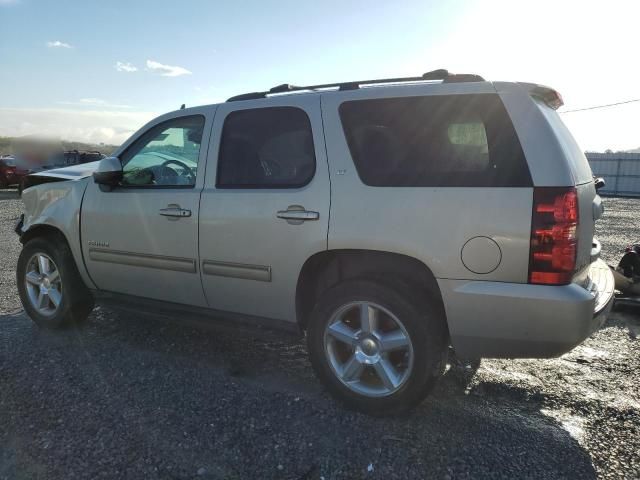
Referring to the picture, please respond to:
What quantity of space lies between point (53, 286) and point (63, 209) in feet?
2.44

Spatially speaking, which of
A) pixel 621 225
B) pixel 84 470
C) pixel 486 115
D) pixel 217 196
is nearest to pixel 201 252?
pixel 217 196

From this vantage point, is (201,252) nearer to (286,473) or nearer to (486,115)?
(286,473)

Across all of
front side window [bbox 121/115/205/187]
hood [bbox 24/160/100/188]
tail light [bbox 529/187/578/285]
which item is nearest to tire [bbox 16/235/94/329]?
hood [bbox 24/160/100/188]

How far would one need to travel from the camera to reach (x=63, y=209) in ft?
13.9

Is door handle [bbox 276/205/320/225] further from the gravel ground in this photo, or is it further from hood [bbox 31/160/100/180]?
hood [bbox 31/160/100/180]

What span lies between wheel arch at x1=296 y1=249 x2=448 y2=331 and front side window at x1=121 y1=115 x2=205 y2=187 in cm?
117

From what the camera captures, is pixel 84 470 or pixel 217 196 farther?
pixel 217 196

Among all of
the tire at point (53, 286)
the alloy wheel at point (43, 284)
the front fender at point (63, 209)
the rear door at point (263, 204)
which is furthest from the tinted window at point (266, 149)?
the alloy wheel at point (43, 284)

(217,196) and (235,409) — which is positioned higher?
(217,196)

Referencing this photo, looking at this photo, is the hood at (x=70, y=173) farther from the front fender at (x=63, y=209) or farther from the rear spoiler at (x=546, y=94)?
the rear spoiler at (x=546, y=94)

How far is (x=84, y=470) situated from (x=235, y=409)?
89 centimetres

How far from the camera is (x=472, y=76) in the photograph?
9.18 feet

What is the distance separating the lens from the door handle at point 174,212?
11.5ft

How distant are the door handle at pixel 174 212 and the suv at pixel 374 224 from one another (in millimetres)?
11
